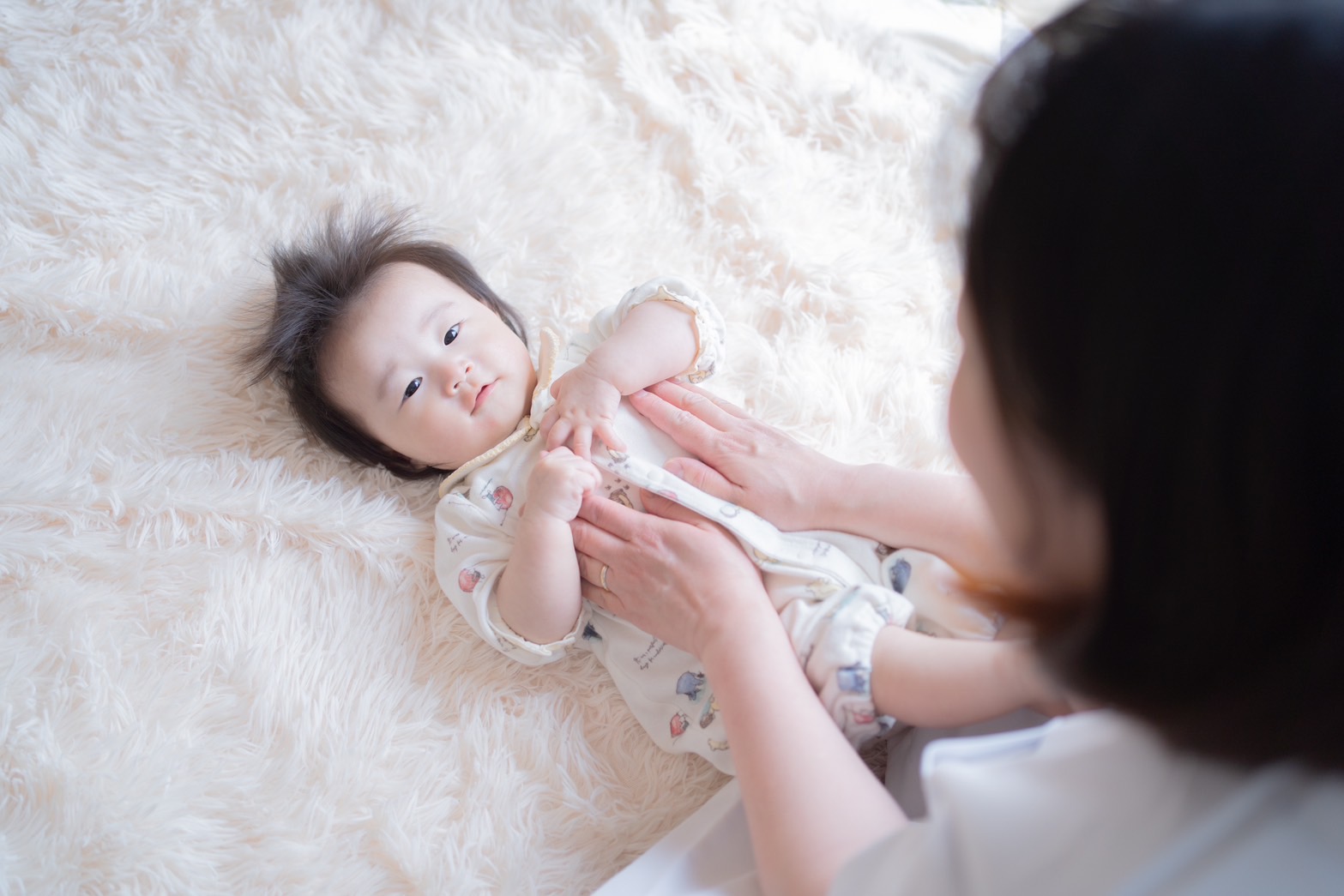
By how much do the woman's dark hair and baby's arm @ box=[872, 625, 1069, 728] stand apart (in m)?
0.32

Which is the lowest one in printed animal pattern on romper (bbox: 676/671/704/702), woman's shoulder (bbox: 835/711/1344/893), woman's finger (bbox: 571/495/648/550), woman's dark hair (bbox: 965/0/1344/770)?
printed animal pattern on romper (bbox: 676/671/704/702)

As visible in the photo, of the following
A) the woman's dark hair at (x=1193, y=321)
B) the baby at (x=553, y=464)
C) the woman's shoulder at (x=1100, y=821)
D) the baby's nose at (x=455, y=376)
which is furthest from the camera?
the baby's nose at (x=455, y=376)

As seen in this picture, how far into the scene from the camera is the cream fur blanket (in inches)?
39.4

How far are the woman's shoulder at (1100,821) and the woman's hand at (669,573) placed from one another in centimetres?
33

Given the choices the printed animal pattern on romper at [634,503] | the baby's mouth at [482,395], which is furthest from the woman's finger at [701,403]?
the baby's mouth at [482,395]

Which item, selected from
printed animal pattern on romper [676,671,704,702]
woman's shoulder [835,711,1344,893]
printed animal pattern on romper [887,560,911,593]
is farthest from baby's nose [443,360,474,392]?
woman's shoulder [835,711,1344,893]

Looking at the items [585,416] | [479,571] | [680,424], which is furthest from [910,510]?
[479,571]

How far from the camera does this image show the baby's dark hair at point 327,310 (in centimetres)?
123

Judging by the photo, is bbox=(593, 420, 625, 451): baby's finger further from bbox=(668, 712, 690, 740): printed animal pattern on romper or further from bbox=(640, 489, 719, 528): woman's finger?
bbox=(668, 712, 690, 740): printed animal pattern on romper

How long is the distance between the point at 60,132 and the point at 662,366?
1.15 meters

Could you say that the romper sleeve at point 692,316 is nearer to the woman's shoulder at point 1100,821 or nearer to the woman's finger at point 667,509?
the woman's finger at point 667,509

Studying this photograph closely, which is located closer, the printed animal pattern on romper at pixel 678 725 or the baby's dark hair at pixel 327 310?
the printed animal pattern on romper at pixel 678 725

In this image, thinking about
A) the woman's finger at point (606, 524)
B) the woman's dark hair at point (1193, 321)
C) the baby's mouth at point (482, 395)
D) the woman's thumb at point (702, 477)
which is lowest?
the woman's finger at point (606, 524)

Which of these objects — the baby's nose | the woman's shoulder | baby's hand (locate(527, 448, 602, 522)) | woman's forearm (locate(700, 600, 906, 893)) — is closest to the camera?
the woman's shoulder
